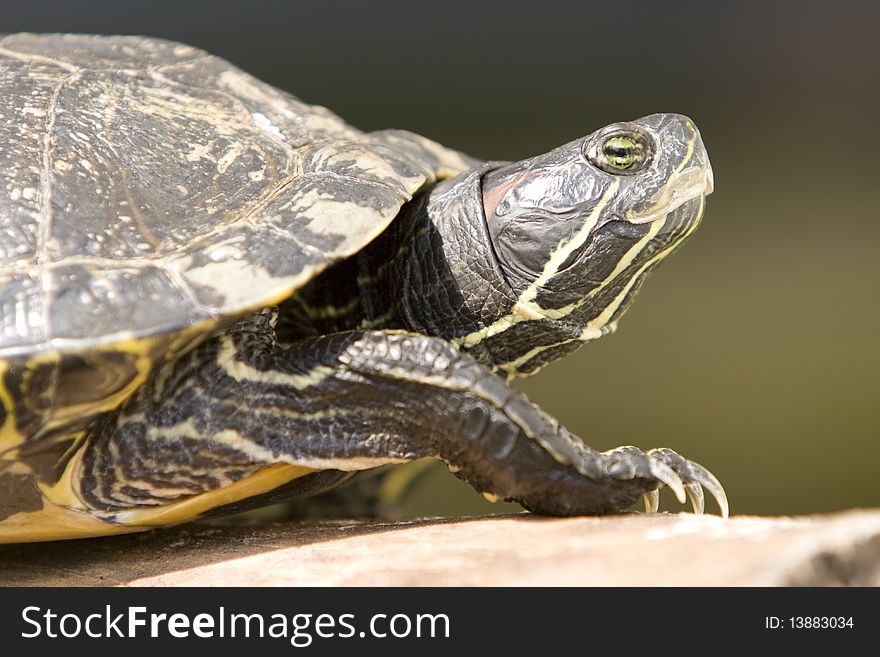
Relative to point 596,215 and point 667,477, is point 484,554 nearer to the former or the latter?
point 667,477

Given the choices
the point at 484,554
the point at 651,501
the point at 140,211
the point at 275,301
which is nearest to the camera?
the point at 484,554

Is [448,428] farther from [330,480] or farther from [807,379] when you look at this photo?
[807,379]

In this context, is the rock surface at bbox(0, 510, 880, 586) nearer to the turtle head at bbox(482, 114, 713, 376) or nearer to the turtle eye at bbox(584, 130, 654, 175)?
the turtle head at bbox(482, 114, 713, 376)

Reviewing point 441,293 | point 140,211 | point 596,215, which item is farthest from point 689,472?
point 140,211

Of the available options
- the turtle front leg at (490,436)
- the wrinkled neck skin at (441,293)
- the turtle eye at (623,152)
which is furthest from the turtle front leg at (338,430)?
the turtle eye at (623,152)

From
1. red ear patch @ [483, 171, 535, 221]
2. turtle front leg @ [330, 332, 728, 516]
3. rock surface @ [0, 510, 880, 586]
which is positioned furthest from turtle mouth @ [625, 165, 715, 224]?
rock surface @ [0, 510, 880, 586]
